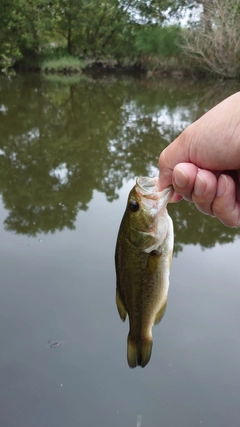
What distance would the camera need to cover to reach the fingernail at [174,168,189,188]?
1.67 meters

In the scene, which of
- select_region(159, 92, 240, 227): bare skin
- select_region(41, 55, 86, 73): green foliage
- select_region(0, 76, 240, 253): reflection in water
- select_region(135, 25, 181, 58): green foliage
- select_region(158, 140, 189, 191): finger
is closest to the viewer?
select_region(159, 92, 240, 227): bare skin

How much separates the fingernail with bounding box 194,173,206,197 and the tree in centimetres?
2091

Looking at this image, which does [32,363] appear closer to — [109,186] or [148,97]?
[109,186]

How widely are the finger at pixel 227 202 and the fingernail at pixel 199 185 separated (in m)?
0.11

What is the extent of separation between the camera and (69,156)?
7.27 meters

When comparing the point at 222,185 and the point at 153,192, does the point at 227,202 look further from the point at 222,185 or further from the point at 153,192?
the point at 153,192

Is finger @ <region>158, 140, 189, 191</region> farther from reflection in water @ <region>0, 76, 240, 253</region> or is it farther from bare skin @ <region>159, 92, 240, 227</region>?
reflection in water @ <region>0, 76, 240, 253</region>

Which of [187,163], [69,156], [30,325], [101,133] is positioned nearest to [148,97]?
[101,133]

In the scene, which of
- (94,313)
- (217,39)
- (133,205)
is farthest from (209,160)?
(217,39)

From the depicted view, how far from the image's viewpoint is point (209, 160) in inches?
68.6

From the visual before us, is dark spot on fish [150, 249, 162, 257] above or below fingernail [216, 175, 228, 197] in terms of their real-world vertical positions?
below

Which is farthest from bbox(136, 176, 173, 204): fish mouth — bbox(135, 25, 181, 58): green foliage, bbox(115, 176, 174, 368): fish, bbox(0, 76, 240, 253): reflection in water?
bbox(135, 25, 181, 58): green foliage

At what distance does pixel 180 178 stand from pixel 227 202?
33 cm

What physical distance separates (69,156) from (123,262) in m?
5.72
